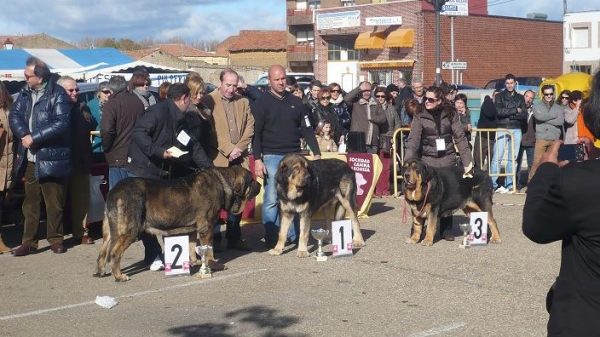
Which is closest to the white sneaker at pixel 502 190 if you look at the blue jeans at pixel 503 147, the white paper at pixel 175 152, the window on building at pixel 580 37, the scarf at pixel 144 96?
the blue jeans at pixel 503 147

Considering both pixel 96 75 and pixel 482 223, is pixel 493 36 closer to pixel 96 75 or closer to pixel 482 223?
pixel 96 75

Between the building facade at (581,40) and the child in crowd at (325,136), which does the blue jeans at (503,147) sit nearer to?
the child in crowd at (325,136)

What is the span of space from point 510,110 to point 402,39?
3982 cm

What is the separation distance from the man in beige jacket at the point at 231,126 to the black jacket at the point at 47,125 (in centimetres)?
156

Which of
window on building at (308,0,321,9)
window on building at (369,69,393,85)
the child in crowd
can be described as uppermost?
window on building at (308,0,321,9)

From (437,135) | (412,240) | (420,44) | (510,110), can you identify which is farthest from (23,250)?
(420,44)

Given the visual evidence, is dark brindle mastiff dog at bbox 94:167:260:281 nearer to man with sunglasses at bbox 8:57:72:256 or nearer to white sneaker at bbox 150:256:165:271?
white sneaker at bbox 150:256:165:271

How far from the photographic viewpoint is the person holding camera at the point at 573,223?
287cm

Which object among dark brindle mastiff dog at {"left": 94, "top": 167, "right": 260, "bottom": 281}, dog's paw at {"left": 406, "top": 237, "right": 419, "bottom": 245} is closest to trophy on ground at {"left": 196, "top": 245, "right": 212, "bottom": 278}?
dark brindle mastiff dog at {"left": 94, "top": 167, "right": 260, "bottom": 281}

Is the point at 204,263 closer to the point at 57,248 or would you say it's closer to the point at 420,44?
the point at 57,248

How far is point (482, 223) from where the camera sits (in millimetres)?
9578

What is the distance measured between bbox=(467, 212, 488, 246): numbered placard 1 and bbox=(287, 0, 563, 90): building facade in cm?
3927

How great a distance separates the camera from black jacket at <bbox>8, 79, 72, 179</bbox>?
357 inches

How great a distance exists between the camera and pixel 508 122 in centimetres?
1513
